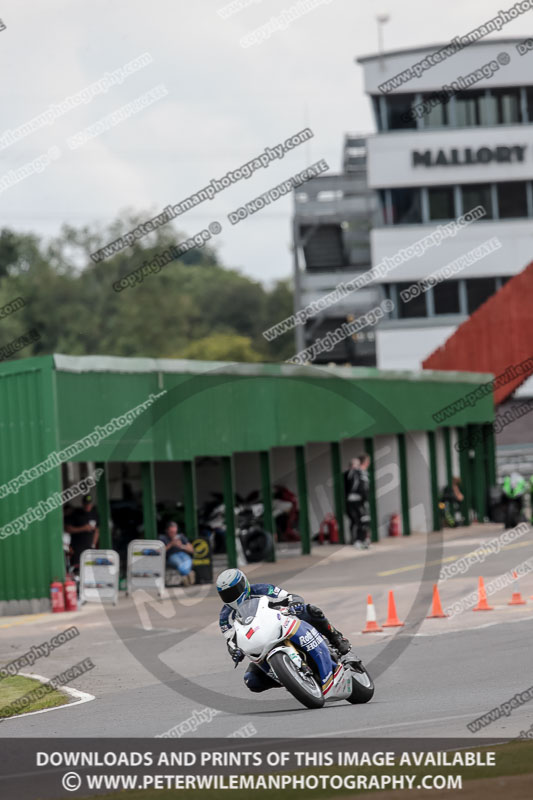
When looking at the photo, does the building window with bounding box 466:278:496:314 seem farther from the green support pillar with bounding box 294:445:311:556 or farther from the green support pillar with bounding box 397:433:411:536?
the green support pillar with bounding box 294:445:311:556

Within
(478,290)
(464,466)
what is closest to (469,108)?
(478,290)

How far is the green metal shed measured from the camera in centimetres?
2270

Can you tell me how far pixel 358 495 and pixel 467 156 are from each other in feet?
132

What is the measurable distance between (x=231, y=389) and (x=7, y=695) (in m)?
14.1

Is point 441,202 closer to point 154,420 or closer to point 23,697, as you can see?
point 154,420

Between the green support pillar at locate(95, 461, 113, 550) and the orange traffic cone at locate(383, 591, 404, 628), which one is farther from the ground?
the green support pillar at locate(95, 461, 113, 550)

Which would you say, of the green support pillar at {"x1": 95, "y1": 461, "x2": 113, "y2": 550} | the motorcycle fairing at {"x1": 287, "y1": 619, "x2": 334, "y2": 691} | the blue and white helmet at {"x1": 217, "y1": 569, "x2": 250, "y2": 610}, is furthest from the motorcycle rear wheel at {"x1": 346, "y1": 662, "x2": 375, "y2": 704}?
the green support pillar at {"x1": 95, "y1": 461, "x2": 113, "y2": 550}

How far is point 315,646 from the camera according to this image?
1173 centimetres

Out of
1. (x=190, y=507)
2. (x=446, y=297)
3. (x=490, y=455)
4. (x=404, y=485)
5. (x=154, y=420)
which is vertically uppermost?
(x=446, y=297)

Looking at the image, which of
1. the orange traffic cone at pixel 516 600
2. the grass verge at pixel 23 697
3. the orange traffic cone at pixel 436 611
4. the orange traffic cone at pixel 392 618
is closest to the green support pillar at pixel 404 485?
the orange traffic cone at pixel 516 600

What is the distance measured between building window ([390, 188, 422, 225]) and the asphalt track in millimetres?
41796

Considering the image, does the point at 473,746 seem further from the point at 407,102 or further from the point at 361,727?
the point at 407,102

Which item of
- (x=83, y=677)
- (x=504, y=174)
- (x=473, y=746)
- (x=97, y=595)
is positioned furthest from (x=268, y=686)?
(x=504, y=174)

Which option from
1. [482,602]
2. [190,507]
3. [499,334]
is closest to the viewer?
[482,602]
